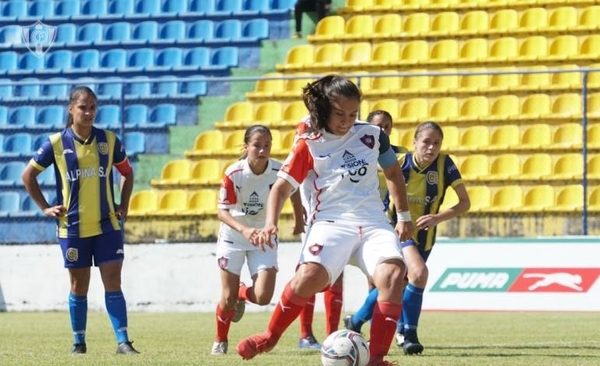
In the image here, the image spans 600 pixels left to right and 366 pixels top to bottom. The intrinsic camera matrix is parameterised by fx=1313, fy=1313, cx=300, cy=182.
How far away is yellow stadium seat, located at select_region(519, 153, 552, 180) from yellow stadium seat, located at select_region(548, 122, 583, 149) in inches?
8.2

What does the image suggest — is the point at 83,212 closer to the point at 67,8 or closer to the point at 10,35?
the point at 10,35

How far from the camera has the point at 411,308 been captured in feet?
34.9

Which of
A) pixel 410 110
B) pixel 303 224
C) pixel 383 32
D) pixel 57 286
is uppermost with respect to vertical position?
pixel 383 32

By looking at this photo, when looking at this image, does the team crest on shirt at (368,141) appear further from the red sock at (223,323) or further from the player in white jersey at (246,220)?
the red sock at (223,323)

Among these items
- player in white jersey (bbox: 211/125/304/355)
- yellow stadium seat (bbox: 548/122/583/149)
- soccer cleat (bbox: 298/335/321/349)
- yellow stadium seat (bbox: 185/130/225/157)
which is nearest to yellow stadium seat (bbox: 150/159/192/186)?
yellow stadium seat (bbox: 185/130/225/157)

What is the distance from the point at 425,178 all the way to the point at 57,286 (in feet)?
29.1

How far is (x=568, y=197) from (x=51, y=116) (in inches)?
338

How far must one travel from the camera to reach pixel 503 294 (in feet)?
54.3

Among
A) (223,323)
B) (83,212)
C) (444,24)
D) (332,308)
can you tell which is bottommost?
(223,323)

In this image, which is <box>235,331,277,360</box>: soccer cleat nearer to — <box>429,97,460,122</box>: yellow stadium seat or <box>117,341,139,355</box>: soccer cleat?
<box>117,341,139,355</box>: soccer cleat

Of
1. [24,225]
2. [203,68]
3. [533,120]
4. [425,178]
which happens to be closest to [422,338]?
[425,178]

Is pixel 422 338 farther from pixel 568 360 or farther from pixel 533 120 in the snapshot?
pixel 533 120

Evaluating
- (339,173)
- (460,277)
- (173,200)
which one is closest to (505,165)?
(460,277)

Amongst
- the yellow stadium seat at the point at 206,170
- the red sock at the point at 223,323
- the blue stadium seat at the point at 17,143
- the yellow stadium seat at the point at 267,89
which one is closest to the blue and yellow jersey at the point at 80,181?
the red sock at the point at 223,323
